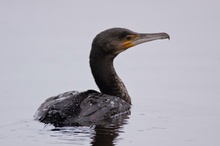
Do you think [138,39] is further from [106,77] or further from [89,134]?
[89,134]

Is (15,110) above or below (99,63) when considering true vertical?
below

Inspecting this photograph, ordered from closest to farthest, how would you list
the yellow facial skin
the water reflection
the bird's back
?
the water reflection
the bird's back
the yellow facial skin

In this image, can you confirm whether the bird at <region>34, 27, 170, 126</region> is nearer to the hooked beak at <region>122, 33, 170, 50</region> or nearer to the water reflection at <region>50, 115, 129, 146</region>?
the hooked beak at <region>122, 33, 170, 50</region>

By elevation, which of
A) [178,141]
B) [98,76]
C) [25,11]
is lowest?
[178,141]

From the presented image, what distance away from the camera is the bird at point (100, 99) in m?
9.00

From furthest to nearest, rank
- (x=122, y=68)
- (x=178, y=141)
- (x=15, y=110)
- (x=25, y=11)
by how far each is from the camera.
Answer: (x=25, y=11) < (x=122, y=68) < (x=15, y=110) < (x=178, y=141)

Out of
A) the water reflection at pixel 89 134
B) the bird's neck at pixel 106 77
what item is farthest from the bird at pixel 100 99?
the water reflection at pixel 89 134

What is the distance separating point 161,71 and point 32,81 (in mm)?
2483

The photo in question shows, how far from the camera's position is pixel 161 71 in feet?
42.2

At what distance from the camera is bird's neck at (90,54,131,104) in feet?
33.7

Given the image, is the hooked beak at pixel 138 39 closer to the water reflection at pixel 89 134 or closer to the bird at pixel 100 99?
the bird at pixel 100 99

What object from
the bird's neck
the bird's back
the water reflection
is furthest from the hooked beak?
the water reflection

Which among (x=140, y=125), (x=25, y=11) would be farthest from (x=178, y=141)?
(x=25, y=11)

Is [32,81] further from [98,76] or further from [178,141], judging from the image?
[178,141]
